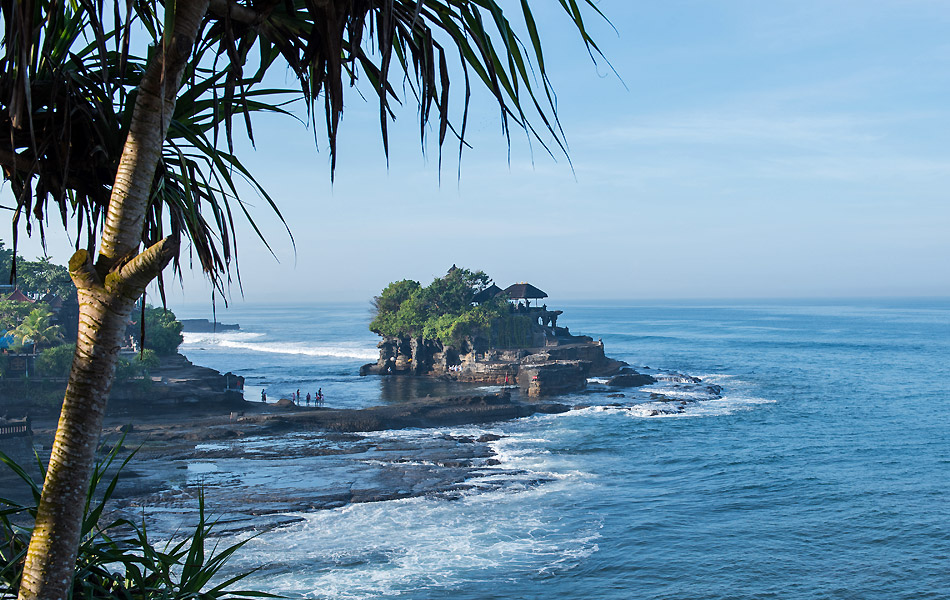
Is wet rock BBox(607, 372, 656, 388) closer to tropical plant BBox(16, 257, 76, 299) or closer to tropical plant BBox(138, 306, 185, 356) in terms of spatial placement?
tropical plant BBox(138, 306, 185, 356)

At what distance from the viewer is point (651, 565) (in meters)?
19.5

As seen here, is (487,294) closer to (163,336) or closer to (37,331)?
(163,336)

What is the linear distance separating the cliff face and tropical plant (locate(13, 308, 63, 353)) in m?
26.3

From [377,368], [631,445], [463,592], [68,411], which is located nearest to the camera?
[68,411]

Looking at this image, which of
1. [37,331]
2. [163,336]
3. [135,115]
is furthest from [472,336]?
[135,115]

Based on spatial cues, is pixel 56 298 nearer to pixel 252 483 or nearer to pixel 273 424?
pixel 273 424

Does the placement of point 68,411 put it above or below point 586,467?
above

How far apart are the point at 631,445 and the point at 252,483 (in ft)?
56.7

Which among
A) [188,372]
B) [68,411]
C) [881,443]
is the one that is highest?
[68,411]

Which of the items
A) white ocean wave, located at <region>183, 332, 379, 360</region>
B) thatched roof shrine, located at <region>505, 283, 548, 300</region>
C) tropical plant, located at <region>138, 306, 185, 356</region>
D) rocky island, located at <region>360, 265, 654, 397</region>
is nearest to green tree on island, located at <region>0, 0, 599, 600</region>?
rocky island, located at <region>360, 265, 654, 397</region>

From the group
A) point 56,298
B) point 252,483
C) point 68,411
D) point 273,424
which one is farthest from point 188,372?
point 68,411

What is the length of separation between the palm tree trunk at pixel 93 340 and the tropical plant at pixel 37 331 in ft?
149

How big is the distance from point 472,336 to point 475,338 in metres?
0.33

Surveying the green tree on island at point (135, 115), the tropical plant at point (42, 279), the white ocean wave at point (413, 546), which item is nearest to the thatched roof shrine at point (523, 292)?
the tropical plant at point (42, 279)
